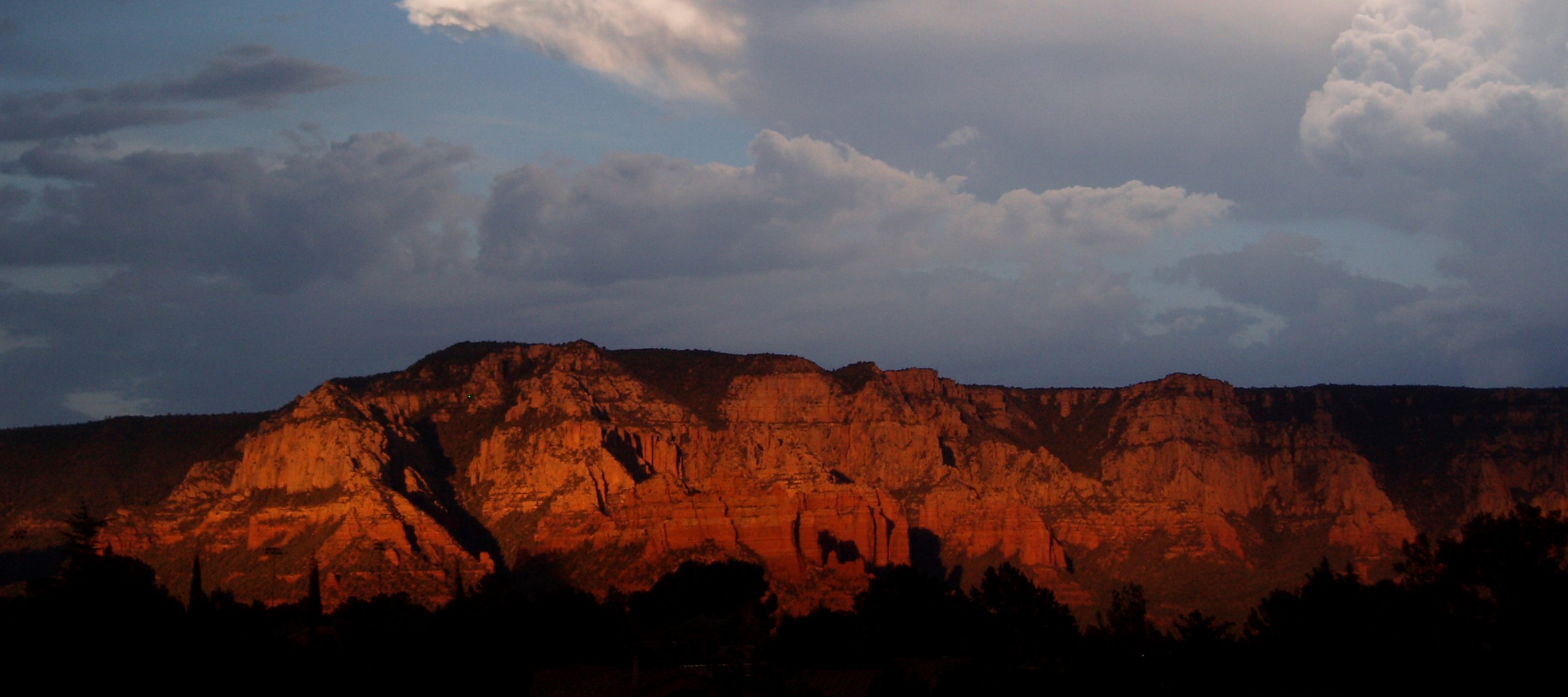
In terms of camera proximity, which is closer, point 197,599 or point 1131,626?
point 1131,626

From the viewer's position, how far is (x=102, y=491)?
199875 millimetres

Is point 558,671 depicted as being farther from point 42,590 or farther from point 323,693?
point 42,590

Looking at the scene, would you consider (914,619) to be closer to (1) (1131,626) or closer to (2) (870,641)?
(2) (870,641)

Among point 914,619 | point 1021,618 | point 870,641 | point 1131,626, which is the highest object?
point 1131,626

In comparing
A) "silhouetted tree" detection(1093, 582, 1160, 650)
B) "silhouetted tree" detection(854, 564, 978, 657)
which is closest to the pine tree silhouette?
"silhouetted tree" detection(854, 564, 978, 657)

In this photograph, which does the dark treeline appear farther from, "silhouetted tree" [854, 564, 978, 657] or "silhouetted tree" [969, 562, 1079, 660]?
"silhouetted tree" [969, 562, 1079, 660]

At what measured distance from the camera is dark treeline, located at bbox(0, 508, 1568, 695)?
60250 millimetres

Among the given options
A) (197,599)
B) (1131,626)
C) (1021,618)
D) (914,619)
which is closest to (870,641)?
(914,619)

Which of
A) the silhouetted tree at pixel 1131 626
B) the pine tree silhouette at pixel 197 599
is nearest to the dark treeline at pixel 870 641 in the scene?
the pine tree silhouette at pixel 197 599

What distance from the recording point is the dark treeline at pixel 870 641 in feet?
198

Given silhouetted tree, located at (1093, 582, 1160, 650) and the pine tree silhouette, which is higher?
the pine tree silhouette

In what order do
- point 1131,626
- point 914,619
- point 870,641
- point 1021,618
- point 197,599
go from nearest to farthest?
point 1131,626 → point 870,641 → point 197,599 → point 914,619 → point 1021,618

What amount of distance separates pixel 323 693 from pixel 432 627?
78.2 ft

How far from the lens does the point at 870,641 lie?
96.5 meters
